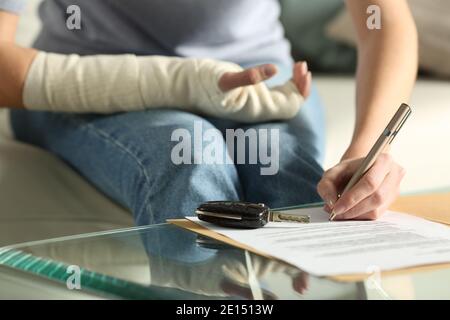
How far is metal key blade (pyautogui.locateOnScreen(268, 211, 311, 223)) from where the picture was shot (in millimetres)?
757

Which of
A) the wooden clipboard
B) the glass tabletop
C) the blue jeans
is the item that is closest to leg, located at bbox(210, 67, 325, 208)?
the blue jeans

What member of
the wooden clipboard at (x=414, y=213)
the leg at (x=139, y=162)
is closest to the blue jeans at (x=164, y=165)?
the leg at (x=139, y=162)

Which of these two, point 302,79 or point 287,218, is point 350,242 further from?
point 302,79

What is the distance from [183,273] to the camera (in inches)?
24.8

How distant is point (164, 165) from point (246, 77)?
13cm

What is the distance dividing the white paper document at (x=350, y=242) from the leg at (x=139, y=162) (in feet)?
0.36

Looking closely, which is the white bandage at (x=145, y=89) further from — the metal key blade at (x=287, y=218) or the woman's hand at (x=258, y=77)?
the metal key blade at (x=287, y=218)

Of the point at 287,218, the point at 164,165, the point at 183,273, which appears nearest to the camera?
the point at 183,273

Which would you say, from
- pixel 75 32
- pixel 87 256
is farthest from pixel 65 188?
pixel 87 256

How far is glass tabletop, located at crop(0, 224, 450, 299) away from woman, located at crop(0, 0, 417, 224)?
0.49 feet

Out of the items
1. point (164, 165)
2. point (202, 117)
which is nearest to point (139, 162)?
point (164, 165)
